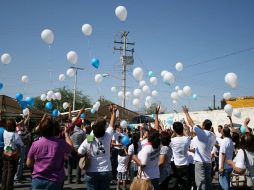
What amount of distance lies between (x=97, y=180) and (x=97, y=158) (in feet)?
1.09

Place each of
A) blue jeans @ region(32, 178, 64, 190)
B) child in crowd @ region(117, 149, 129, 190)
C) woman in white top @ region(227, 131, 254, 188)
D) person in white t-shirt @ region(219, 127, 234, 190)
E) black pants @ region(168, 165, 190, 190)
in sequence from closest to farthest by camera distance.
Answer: blue jeans @ region(32, 178, 64, 190)
woman in white top @ region(227, 131, 254, 188)
black pants @ region(168, 165, 190, 190)
person in white t-shirt @ region(219, 127, 234, 190)
child in crowd @ region(117, 149, 129, 190)

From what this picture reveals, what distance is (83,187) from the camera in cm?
925

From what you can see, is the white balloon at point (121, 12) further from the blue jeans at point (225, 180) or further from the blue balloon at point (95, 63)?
the blue jeans at point (225, 180)

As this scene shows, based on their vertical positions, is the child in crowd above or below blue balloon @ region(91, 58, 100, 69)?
below

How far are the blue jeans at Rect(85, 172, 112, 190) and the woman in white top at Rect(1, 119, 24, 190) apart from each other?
9.64 ft

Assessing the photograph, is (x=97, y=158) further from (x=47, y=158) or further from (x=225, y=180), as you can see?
(x=225, y=180)

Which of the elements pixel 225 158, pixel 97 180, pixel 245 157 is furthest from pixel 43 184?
pixel 225 158

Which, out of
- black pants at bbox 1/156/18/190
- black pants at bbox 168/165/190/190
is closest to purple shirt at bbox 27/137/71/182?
black pants at bbox 168/165/190/190

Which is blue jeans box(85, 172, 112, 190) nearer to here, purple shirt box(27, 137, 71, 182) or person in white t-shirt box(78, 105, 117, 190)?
person in white t-shirt box(78, 105, 117, 190)

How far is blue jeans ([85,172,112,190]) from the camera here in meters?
4.74

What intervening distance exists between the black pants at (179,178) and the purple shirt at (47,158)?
9.21ft

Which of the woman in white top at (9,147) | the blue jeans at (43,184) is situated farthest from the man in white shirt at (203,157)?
the woman in white top at (9,147)

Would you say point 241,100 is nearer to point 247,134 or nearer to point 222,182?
point 222,182

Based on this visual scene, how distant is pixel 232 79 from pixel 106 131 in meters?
5.64
